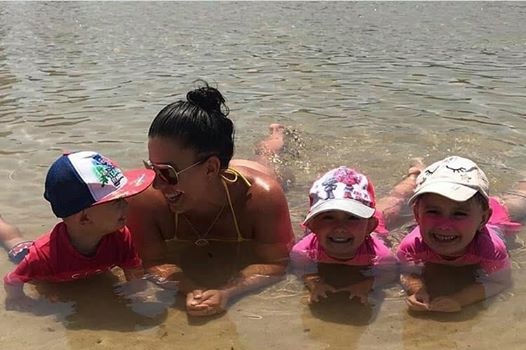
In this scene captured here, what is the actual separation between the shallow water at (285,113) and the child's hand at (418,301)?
6 centimetres

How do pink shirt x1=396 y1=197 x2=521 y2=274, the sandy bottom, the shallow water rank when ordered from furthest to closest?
pink shirt x1=396 y1=197 x2=521 y2=274 → the shallow water → the sandy bottom

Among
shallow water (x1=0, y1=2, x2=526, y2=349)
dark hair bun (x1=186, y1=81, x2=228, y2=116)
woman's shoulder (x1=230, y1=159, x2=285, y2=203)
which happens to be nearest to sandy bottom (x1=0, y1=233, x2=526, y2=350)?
shallow water (x1=0, y1=2, x2=526, y2=349)

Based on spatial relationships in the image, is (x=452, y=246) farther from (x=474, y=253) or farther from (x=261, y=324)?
(x=261, y=324)

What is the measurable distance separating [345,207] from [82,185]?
131cm

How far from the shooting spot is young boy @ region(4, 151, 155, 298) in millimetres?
3170

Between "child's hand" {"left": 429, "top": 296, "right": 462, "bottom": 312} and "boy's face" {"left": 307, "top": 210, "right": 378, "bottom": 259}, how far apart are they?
0.53 m

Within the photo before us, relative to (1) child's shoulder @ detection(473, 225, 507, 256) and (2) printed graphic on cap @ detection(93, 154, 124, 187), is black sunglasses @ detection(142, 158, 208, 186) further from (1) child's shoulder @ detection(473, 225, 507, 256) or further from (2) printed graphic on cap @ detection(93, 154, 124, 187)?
(1) child's shoulder @ detection(473, 225, 507, 256)

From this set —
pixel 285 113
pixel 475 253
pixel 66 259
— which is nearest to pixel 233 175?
pixel 66 259

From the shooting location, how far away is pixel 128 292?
3.48m

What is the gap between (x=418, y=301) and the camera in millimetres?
3242

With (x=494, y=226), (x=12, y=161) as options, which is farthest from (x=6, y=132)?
(x=494, y=226)

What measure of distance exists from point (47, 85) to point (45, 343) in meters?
6.96

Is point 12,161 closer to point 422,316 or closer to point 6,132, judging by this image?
point 6,132

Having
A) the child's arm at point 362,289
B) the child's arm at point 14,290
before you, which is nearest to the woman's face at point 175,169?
the child's arm at point 14,290
